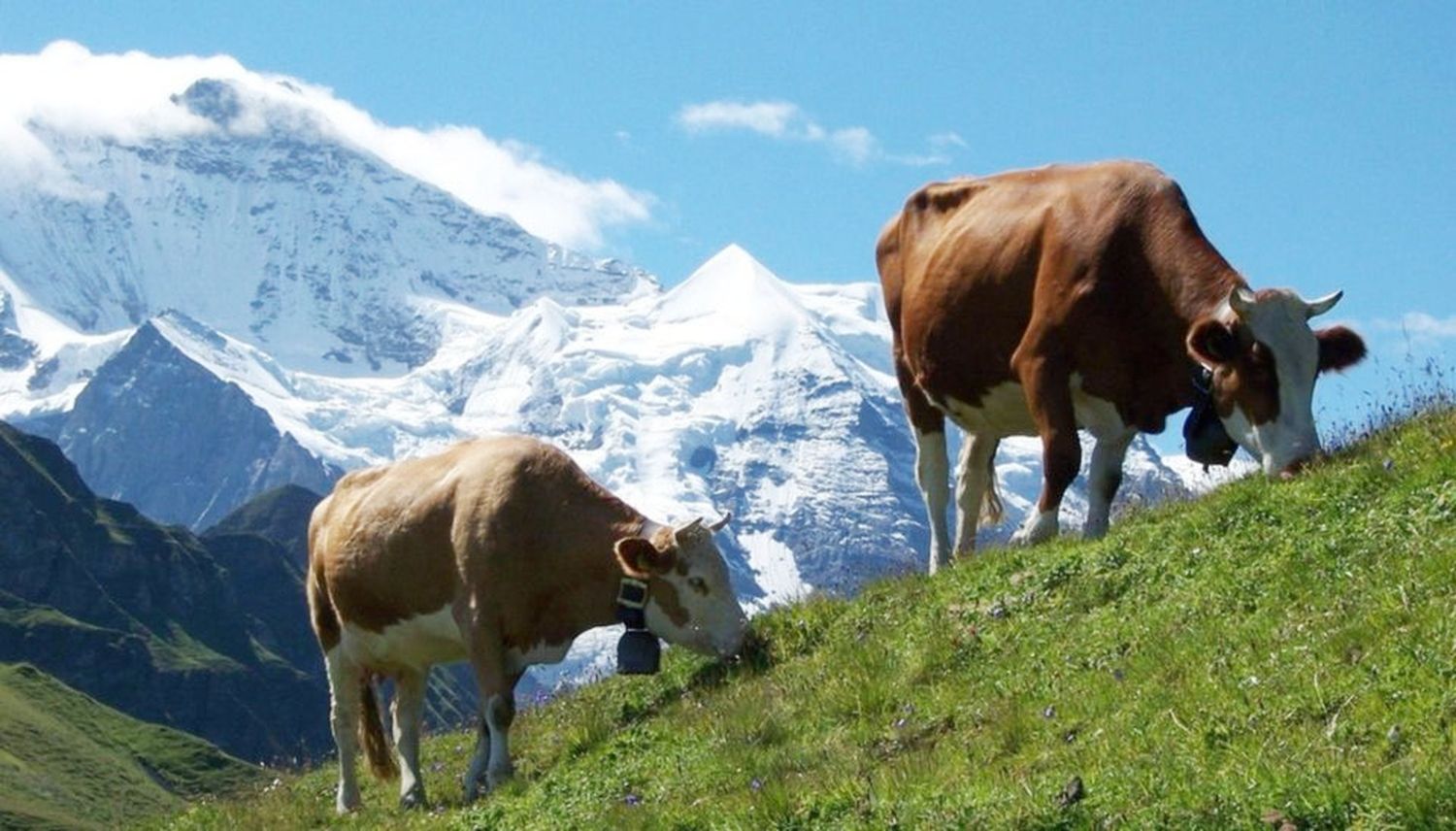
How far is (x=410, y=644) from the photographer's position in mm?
18062

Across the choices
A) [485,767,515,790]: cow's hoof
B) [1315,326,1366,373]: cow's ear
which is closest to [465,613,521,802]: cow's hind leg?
[485,767,515,790]: cow's hoof

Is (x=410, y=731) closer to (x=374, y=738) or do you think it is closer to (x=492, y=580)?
(x=374, y=738)

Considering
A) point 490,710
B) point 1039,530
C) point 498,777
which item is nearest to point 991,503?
point 1039,530

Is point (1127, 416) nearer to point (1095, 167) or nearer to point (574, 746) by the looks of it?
point (1095, 167)

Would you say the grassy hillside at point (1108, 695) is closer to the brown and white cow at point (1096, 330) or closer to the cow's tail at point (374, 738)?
the brown and white cow at point (1096, 330)

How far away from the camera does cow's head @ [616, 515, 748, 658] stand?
1719cm

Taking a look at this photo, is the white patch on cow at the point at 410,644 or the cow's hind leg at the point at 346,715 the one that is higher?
the white patch on cow at the point at 410,644

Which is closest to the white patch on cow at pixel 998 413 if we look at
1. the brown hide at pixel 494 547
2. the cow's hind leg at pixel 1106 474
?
the cow's hind leg at pixel 1106 474

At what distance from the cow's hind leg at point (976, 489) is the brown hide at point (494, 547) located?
11.0ft

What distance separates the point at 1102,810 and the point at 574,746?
7.02 meters

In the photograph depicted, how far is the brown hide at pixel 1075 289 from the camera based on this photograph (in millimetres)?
15945

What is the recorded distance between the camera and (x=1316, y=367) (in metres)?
15.1

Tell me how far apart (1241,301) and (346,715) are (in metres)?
8.51

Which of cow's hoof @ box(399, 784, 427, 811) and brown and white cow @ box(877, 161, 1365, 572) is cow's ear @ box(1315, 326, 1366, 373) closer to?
brown and white cow @ box(877, 161, 1365, 572)
